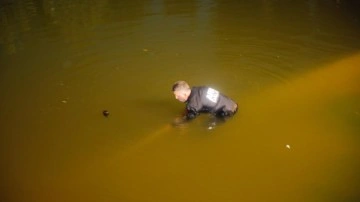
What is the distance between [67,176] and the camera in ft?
16.1

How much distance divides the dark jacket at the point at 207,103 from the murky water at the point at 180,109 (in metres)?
0.37

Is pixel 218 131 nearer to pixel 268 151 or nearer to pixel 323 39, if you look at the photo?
pixel 268 151

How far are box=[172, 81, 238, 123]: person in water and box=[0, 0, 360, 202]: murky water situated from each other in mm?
407

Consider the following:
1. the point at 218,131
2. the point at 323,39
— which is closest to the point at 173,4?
the point at 323,39

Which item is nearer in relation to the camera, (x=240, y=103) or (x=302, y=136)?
(x=302, y=136)

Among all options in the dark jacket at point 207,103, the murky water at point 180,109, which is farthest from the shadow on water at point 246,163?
the dark jacket at point 207,103

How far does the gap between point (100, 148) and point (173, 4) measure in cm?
765

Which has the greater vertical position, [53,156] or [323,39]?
[323,39]

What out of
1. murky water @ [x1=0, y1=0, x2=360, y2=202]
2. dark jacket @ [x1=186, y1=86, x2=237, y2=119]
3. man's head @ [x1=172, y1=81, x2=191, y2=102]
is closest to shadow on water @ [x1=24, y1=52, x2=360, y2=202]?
murky water @ [x1=0, y1=0, x2=360, y2=202]

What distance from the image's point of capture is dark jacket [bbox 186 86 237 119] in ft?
16.8

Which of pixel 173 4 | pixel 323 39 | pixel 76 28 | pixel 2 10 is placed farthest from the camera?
pixel 2 10

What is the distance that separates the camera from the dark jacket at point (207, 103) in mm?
5129

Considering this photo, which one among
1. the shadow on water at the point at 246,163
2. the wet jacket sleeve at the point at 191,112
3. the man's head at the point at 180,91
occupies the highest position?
the man's head at the point at 180,91

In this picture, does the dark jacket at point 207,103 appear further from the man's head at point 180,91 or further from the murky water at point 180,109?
the murky water at point 180,109
